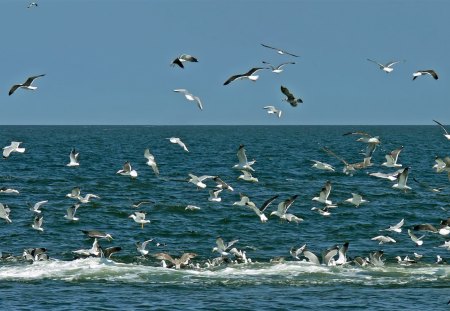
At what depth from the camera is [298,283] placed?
3228 cm

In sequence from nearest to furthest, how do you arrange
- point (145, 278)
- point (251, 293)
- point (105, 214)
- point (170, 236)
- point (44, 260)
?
point (251, 293)
point (145, 278)
point (44, 260)
point (170, 236)
point (105, 214)

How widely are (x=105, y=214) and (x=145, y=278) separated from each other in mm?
17993

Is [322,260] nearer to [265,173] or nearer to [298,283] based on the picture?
[298,283]
